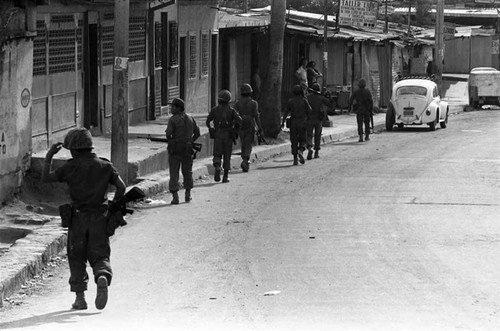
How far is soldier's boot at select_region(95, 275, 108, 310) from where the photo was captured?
10.1 meters

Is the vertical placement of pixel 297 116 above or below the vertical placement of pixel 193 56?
below

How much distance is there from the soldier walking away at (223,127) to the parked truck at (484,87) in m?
29.9

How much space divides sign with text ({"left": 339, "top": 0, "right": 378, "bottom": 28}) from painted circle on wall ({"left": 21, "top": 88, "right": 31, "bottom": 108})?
933 inches

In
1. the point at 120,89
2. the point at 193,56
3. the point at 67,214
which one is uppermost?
the point at 193,56

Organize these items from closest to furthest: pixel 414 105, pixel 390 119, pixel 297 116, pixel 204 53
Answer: pixel 297 116, pixel 204 53, pixel 414 105, pixel 390 119

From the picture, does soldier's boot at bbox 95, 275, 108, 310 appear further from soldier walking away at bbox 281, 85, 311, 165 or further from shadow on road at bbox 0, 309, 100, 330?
soldier walking away at bbox 281, 85, 311, 165

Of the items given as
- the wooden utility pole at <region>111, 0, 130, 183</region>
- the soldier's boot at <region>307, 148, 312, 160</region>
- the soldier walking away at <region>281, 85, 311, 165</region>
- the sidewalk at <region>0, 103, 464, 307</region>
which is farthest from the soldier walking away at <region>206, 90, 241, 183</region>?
→ the soldier's boot at <region>307, 148, 312, 160</region>

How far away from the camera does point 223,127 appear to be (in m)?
21.0

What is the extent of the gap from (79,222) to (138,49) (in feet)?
58.0

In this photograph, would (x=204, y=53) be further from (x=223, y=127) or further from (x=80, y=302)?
(x=80, y=302)

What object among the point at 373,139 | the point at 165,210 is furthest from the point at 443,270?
the point at 373,139

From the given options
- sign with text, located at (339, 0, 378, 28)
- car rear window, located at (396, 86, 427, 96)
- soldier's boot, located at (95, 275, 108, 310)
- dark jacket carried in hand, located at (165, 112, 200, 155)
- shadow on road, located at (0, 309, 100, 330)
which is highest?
sign with text, located at (339, 0, 378, 28)

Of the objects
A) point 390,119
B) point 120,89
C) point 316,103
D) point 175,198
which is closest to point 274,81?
point 316,103

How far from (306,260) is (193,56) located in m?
21.1
